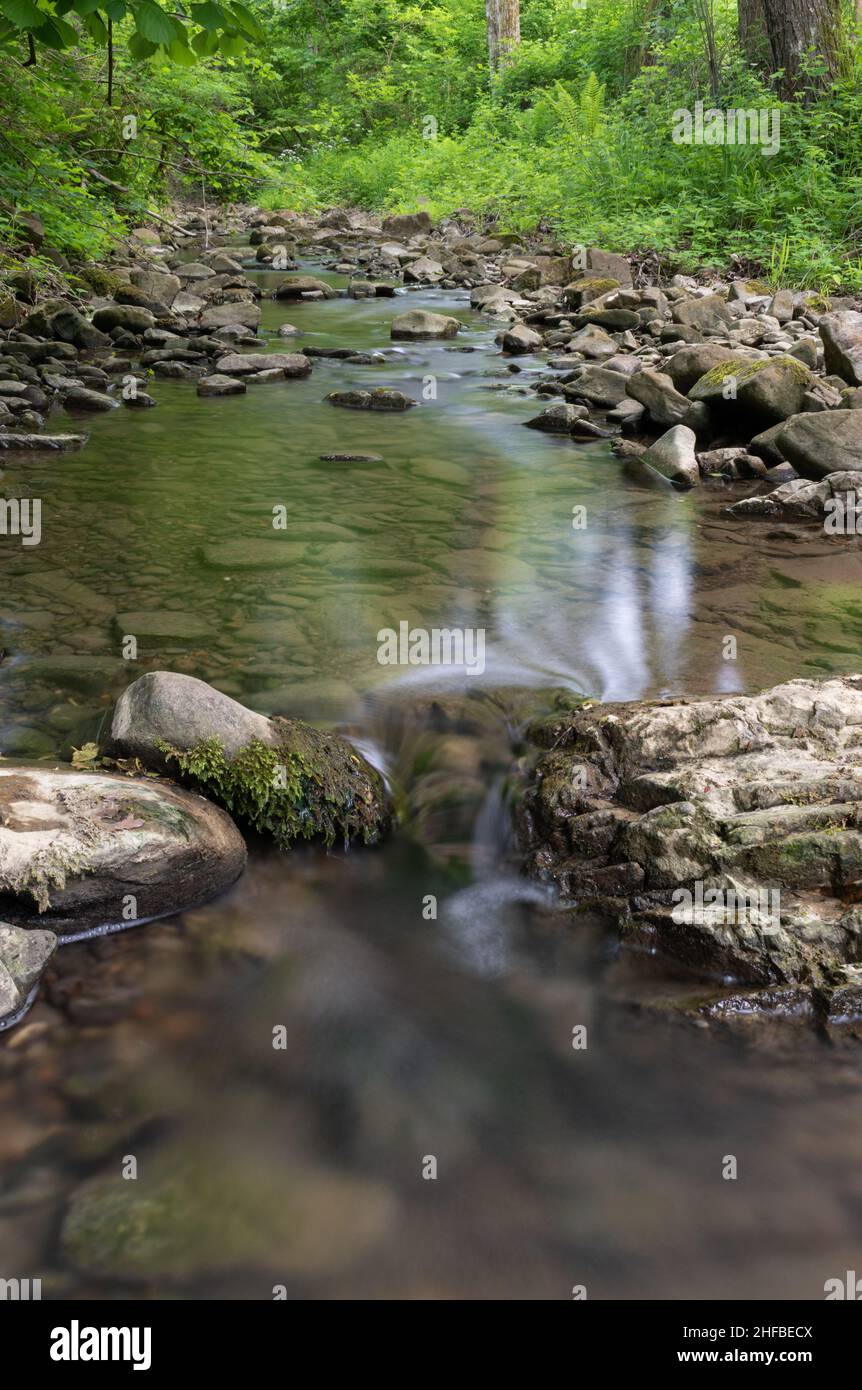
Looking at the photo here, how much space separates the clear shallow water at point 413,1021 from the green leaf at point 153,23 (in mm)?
2345

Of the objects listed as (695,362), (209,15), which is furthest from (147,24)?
(695,362)

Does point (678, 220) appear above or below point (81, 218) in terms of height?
above

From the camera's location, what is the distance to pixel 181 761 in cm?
358

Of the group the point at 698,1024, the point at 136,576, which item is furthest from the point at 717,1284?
the point at 136,576

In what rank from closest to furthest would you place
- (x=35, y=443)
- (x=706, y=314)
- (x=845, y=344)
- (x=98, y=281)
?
(x=35, y=443) → (x=845, y=344) → (x=706, y=314) → (x=98, y=281)

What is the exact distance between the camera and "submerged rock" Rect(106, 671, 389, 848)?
3604 millimetres

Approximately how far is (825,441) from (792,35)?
30.8 feet

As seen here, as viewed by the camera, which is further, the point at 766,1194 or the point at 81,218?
the point at 81,218

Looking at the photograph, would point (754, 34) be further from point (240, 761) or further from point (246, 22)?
point (240, 761)

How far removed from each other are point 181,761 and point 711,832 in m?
1.75

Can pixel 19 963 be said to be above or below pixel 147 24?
below

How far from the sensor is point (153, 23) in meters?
3.54

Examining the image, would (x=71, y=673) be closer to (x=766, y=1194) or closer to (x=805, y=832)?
(x=805, y=832)

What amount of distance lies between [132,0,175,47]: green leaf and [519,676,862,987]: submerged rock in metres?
2.75
